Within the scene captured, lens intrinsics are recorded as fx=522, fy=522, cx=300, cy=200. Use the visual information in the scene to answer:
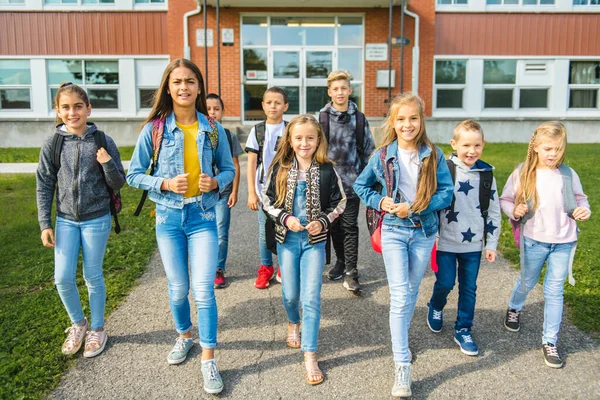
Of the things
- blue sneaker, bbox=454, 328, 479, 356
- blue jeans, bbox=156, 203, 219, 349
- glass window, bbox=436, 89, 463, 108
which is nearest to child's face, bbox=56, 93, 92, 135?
blue jeans, bbox=156, 203, 219, 349

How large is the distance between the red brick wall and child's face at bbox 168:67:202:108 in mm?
13853

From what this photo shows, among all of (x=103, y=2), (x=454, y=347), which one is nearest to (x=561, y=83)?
(x=103, y=2)

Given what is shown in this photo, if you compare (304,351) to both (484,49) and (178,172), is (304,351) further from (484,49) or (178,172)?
(484,49)

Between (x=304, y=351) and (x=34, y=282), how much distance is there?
318cm

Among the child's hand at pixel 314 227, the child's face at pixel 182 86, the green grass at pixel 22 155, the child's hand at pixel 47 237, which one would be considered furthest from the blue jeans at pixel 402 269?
the green grass at pixel 22 155

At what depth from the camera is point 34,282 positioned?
17.0 ft

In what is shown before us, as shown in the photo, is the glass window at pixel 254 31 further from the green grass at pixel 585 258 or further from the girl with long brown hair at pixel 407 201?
the girl with long brown hair at pixel 407 201

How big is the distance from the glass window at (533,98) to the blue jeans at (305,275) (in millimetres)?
17517

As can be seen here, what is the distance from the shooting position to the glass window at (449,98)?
18.3m

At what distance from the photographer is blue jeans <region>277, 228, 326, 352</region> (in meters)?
3.40

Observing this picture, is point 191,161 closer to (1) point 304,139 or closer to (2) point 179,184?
(2) point 179,184

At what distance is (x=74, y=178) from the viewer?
11.9 feet

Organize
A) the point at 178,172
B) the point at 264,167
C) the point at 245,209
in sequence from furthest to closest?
1. the point at 245,209
2. the point at 264,167
3. the point at 178,172

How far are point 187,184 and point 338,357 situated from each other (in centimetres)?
159
